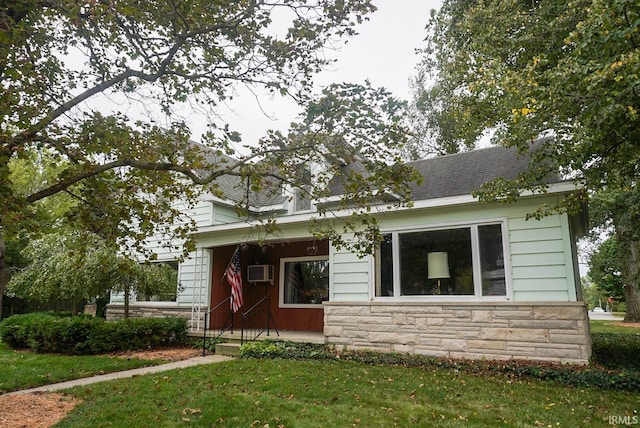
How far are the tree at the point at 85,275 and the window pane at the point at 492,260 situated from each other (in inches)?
290

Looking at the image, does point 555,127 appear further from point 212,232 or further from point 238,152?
point 212,232

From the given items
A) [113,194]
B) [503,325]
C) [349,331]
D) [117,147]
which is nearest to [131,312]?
[349,331]

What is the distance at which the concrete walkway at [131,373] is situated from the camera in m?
6.45

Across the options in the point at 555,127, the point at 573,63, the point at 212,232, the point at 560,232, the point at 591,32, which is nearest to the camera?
the point at 591,32

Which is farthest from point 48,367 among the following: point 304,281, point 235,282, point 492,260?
point 492,260

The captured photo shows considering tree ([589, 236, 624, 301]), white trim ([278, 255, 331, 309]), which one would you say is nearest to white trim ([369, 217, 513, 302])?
white trim ([278, 255, 331, 309])

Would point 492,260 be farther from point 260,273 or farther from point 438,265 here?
point 260,273

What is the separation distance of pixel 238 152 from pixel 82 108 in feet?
6.84

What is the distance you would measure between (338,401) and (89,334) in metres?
6.88

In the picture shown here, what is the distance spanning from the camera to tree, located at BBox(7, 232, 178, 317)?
9891 mm

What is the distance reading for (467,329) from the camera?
24.6 ft

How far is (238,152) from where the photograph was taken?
520 cm

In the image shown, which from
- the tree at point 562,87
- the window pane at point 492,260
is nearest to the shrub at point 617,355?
the window pane at point 492,260

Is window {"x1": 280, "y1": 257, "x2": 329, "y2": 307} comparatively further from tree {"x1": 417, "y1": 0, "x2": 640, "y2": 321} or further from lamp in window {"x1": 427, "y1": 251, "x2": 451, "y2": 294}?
tree {"x1": 417, "y1": 0, "x2": 640, "y2": 321}
